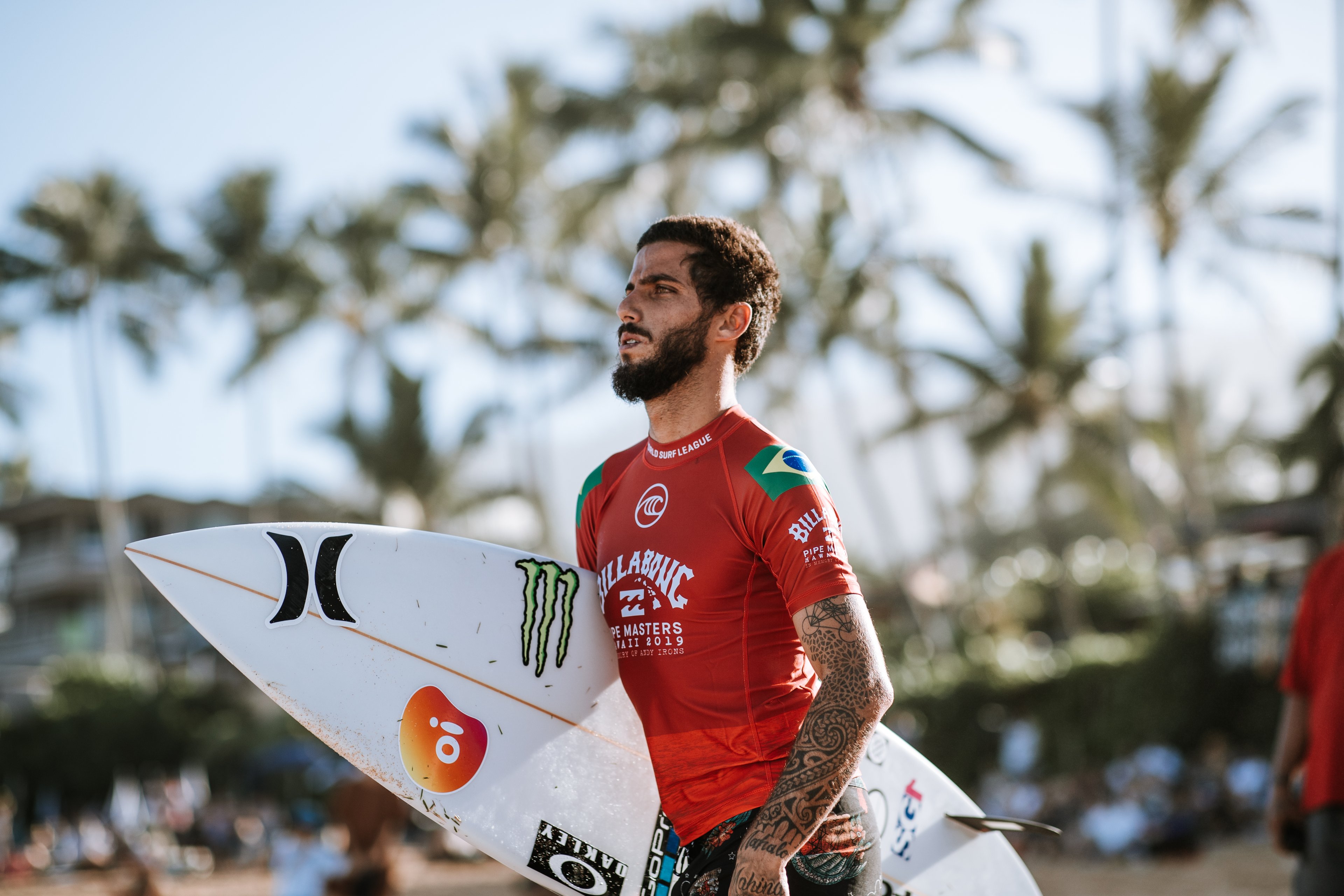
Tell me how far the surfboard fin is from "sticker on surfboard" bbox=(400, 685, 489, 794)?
1.20m

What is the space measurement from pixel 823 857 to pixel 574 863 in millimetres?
677

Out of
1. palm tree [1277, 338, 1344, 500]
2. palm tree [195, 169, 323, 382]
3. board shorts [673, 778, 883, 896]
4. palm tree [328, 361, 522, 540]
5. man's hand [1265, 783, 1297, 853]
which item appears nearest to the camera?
board shorts [673, 778, 883, 896]

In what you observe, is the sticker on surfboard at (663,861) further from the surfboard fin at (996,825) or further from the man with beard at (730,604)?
the surfboard fin at (996,825)

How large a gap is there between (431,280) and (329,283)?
480cm

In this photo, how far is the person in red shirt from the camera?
295 centimetres

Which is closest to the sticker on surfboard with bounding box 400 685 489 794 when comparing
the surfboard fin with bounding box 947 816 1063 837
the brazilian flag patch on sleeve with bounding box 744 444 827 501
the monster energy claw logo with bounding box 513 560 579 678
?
the monster energy claw logo with bounding box 513 560 579 678

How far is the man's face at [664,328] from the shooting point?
2.16 metres

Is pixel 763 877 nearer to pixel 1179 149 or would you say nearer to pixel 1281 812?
pixel 1281 812

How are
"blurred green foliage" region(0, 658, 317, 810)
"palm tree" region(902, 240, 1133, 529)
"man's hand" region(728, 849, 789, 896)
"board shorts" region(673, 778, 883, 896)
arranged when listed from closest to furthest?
"man's hand" region(728, 849, 789, 896)
"board shorts" region(673, 778, 883, 896)
"palm tree" region(902, 240, 1133, 529)
"blurred green foliage" region(0, 658, 317, 810)

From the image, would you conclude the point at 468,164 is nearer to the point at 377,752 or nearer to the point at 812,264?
the point at 812,264

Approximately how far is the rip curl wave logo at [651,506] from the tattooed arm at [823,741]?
41 cm

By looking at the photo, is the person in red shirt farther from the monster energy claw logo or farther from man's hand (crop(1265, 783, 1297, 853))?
the monster energy claw logo

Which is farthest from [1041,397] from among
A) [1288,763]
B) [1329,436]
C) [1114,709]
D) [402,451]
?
[1288,763]

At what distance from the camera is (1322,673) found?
10.1ft
